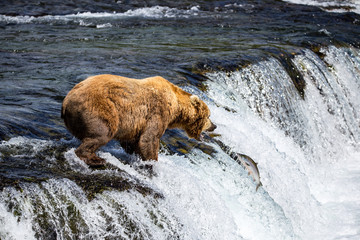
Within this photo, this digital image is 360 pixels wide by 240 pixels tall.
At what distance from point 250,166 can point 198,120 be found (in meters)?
1.02

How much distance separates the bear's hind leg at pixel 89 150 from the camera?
14.1 ft

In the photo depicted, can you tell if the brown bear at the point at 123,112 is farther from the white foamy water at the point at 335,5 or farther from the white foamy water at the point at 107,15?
the white foamy water at the point at 335,5

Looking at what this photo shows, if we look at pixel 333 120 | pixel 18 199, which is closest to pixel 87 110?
pixel 18 199

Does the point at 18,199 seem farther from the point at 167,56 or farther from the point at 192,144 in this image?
the point at 167,56

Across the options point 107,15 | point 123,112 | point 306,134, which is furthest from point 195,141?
point 107,15

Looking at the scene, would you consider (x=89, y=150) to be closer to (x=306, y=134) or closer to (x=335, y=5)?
(x=306, y=134)

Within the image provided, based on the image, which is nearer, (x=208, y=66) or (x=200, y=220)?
(x=200, y=220)

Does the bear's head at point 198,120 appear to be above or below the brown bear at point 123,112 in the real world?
below

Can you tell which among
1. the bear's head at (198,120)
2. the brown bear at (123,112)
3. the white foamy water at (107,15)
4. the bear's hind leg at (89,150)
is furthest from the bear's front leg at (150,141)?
the white foamy water at (107,15)

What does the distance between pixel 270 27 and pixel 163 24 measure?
3770 millimetres

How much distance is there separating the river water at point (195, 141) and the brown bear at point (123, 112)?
209 millimetres

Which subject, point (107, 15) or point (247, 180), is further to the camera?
point (107, 15)

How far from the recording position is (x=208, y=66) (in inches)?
364

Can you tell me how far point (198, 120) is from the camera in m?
5.93
